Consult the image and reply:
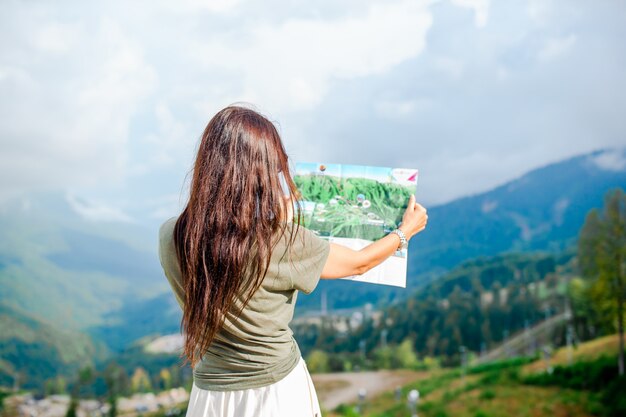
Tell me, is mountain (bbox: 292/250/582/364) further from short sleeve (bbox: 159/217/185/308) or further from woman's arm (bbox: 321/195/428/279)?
short sleeve (bbox: 159/217/185/308)

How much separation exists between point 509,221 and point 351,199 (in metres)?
3.11

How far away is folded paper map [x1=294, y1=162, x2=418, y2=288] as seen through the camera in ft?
4.13

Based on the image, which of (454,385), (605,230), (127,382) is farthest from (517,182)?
(127,382)

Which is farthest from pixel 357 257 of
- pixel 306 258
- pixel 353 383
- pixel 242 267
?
pixel 353 383

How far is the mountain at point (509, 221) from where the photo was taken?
150 inches

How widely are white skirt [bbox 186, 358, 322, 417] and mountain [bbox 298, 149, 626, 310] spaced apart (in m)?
3.30

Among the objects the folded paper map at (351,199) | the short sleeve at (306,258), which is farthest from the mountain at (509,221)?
the short sleeve at (306,258)

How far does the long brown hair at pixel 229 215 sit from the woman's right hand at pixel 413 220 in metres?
0.32

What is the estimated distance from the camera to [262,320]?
0.88 meters

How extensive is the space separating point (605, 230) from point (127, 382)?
3684 mm

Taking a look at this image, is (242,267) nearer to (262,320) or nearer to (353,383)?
(262,320)

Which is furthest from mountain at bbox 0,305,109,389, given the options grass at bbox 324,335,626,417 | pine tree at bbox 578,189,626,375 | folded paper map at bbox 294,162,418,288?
folded paper map at bbox 294,162,418,288

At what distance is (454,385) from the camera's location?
152 inches

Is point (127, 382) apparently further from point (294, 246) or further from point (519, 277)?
point (294, 246)
